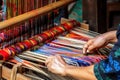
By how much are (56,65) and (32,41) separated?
0.99ft

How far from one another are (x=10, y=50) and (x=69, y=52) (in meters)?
0.28

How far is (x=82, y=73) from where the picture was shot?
1105 millimetres

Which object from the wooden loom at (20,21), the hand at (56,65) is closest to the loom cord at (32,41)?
the wooden loom at (20,21)

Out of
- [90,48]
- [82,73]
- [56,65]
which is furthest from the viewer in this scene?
[90,48]

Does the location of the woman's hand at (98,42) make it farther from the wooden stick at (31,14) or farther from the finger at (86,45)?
the wooden stick at (31,14)

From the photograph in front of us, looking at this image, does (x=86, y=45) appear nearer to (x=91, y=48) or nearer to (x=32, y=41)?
(x=91, y=48)

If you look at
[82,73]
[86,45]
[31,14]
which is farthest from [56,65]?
[31,14]

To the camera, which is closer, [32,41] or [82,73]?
[82,73]

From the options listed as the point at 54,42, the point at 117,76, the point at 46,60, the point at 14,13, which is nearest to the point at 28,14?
the point at 14,13

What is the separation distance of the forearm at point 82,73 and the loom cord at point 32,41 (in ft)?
1.09

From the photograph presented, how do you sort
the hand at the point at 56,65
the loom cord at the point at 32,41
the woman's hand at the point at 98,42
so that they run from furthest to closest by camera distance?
the woman's hand at the point at 98,42 → the loom cord at the point at 32,41 → the hand at the point at 56,65

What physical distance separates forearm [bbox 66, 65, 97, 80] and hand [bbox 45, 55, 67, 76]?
32 millimetres

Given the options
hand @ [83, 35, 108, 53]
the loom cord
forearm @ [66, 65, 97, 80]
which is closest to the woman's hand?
hand @ [83, 35, 108, 53]

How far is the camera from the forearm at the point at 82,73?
1.08m
